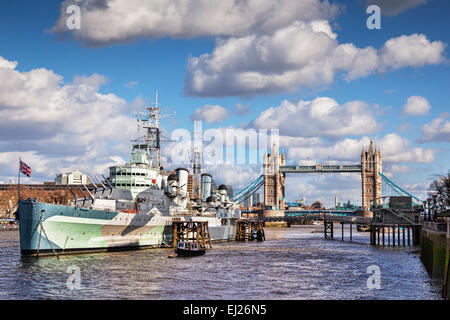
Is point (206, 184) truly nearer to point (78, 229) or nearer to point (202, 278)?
point (78, 229)

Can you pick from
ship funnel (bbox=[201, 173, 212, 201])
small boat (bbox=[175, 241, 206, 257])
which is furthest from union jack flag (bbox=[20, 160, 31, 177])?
ship funnel (bbox=[201, 173, 212, 201])

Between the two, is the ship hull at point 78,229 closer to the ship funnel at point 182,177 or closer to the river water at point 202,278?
the river water at point 202,278

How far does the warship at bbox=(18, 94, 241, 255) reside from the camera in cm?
4134

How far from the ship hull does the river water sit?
1.09 metres

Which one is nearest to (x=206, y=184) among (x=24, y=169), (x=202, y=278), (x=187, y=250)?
(x=187, y=250)

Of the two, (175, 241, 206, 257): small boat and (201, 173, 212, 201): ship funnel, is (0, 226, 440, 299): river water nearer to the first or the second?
(175, 241, 206, 257): small boat

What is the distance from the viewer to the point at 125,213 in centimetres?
4838

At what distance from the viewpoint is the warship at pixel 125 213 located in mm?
41344

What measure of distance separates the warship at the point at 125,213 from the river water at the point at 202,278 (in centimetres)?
154
